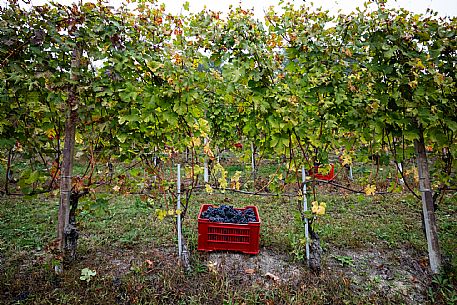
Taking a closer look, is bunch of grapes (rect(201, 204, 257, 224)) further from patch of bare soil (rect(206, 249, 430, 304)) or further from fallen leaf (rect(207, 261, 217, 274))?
fallen leaf (rect(207, 261, 217, 274))

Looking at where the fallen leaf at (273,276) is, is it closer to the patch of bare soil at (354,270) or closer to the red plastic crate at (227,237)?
the patch of bare soil at (354,270)

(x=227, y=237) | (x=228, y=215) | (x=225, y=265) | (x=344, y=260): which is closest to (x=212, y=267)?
(x=225, y=265)

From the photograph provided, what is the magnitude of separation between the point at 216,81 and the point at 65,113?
125cm

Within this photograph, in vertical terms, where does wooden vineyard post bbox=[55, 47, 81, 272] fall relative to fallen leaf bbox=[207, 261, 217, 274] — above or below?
above

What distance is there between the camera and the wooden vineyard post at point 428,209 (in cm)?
276

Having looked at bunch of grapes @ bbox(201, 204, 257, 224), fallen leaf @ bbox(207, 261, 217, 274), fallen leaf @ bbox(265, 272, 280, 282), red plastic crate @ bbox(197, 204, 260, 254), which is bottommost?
fallen leaf @ bbox(265, 272, 280, 282)

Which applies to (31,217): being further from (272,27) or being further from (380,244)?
(380,244)

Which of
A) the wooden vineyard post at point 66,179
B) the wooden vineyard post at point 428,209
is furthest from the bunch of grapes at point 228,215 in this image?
the wooden vineyard post at point 428,209

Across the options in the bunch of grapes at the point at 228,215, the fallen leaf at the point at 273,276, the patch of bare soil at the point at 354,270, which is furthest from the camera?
the bunch of grapes at the point at 228,215

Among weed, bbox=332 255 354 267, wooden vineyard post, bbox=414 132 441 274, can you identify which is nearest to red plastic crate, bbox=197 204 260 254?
weed, bbox=332 255 354 267

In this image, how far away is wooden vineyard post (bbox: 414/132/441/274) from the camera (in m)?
2.76

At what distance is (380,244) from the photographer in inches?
145

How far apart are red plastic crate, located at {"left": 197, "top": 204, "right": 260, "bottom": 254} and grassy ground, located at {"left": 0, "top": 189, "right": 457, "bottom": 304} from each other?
0.29 feet

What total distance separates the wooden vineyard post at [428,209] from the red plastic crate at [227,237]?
5.21 feet
